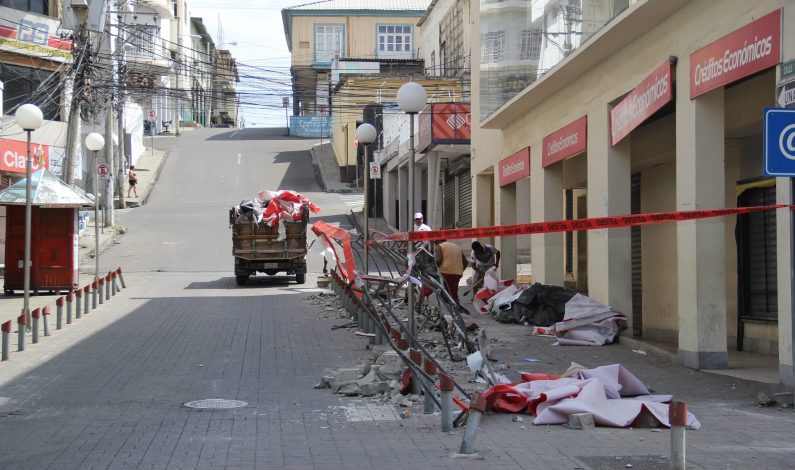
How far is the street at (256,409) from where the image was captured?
6.63 m

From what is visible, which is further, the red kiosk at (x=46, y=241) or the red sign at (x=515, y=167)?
the red kiosk at (x=46, y=241)

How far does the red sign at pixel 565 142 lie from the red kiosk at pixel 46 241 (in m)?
10.4

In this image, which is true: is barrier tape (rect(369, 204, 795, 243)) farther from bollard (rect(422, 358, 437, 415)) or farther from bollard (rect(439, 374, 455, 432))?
bollard (rect(439, 374, 455, 432))

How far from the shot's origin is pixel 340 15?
79.7m

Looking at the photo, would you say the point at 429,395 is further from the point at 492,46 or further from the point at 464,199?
the point at 464,199

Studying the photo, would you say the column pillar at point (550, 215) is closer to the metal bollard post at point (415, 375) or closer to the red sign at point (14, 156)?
the metal bollard post at point (415, 375)

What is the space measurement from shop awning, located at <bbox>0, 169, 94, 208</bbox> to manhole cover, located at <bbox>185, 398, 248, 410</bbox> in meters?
12.7

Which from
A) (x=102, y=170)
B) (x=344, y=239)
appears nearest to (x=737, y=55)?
(x=344, y=239)

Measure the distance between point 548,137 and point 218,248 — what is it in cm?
1824

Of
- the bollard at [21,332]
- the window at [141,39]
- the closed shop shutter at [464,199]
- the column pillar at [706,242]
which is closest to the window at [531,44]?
the column pillar at [706,242]

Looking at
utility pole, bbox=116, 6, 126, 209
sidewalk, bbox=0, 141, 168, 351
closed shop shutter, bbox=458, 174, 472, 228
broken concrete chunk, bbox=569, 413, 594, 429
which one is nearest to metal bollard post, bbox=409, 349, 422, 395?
broken concrete chunk, bbox=569, 413, 594, 429

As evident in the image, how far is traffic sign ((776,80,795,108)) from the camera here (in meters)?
8.30

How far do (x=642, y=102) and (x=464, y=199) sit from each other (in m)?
21.2

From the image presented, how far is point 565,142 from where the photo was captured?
639 inches
